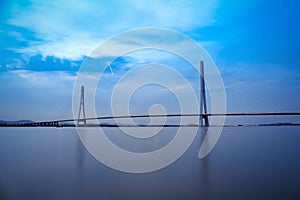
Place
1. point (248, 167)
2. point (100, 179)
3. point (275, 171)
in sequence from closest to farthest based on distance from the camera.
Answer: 1. point (100, 179)
2. point (275, 171)
3. point (248, 167)

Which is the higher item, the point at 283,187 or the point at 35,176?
the point at 35,176

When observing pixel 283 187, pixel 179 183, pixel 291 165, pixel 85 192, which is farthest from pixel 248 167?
pixel 85 192

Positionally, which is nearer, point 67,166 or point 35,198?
point 35,198

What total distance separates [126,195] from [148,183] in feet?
1.65

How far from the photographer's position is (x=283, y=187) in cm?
281

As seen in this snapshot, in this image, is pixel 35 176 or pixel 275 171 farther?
pixel 275 171

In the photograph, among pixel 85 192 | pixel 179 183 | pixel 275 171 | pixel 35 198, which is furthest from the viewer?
pixel 275 171

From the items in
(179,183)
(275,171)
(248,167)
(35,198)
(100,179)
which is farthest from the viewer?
(248,167)

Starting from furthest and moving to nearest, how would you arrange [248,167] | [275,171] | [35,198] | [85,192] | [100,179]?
1. [248,167]
2. [275,171]
3. [100,179]
4. [85,192]
5. [35,198]

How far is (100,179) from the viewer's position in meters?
3.15

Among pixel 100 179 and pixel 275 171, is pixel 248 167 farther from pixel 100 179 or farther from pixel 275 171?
pixel 100 179

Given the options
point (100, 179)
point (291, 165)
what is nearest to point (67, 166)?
point (100, 179)

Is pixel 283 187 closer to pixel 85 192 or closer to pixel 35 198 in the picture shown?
pixel 85 192

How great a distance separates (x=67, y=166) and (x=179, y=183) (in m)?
1.89
